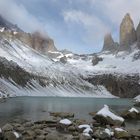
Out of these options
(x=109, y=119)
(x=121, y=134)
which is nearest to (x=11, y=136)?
(x=121, y=134)

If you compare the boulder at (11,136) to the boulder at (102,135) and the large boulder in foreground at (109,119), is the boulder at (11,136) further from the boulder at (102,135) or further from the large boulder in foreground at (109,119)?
the large boulder in foreground at (109,119)

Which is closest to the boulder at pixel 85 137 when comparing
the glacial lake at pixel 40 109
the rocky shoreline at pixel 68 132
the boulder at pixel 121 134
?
the rocky shoreline at pixel 68 132

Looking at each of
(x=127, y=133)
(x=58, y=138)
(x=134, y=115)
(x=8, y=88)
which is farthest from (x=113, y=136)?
(x=8, y=88)

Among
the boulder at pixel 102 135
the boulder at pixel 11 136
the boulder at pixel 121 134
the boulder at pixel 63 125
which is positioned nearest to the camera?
the boulder at pixel 11 136

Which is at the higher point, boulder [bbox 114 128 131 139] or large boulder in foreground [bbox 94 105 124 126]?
large boulder in foreground [bbox 94 105 124 126]

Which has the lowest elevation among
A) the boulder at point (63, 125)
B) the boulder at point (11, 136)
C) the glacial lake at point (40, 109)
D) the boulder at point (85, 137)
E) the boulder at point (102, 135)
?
the boulder at point (11, 136)

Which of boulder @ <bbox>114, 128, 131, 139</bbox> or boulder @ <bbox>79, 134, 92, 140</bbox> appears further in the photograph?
boulder @ <bbox>114, 128, 131, 139</bbox>

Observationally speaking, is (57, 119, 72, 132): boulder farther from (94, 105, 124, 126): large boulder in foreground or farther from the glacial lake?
the glacial lake

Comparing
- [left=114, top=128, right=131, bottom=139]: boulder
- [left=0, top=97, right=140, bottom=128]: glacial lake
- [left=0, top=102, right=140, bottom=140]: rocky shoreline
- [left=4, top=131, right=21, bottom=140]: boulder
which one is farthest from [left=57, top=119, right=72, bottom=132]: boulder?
[left=4, top=131, right=21, bottom=140]: boulder

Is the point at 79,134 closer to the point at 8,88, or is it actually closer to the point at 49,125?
the point at 49,125

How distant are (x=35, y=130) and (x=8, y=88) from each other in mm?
157510

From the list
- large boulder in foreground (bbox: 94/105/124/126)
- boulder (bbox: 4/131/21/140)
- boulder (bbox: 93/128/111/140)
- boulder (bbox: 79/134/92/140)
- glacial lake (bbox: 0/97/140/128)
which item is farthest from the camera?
glacial lake (bbox: 0/97/140/128)

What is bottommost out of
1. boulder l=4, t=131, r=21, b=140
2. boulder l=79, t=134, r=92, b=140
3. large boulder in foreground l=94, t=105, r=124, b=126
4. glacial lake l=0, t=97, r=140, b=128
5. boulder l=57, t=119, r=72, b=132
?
boulder l=4, t=131, r=21, b=140

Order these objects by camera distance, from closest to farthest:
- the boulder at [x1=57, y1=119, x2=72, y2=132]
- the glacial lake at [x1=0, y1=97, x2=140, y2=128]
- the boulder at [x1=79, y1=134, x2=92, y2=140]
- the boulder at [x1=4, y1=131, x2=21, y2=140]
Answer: the boulder at [x1=4, y1=131, x2=21, y2=140] < the boulder at [x1=79, y1=134, x2=92, y2=140] < the boulder at [x1=57, y1=119, x2=72, y2=132] < the glacial lake at [x1=0, y1=97, x2=140, y2=128]
